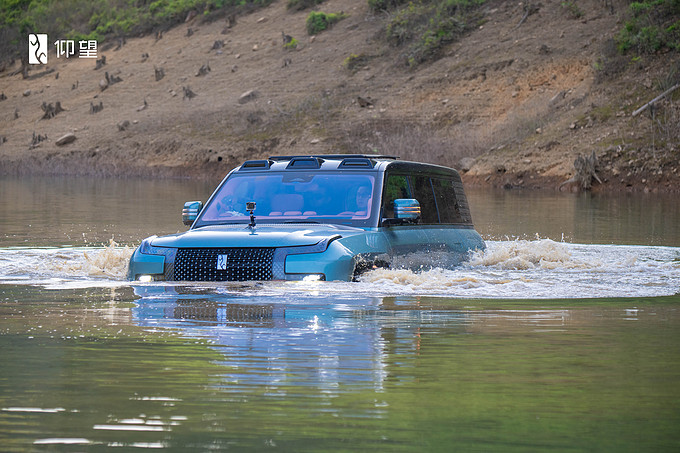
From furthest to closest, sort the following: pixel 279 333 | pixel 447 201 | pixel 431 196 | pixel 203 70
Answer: pixel 203 70
pixel 447 201
pixel 431 196
pixel 279 333

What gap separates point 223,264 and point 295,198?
5.22 ft

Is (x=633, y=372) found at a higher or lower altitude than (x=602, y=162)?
lower

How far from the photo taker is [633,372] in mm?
6742

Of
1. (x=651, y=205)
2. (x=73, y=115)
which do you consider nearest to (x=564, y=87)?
(x=651, y=205)

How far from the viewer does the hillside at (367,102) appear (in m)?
42.2

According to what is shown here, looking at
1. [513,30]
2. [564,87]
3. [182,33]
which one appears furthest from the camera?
[182,33]

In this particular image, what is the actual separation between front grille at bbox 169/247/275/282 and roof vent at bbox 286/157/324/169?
1.79 meters

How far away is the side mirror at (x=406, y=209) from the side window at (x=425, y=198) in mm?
852

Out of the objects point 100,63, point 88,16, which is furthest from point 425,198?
point 88,16

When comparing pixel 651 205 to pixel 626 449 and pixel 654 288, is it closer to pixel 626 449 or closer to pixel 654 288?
pixel 654 288

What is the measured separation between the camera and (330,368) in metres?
6.61

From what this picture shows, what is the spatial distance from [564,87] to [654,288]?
122 feet

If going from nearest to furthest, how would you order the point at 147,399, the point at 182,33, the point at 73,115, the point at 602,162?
the point at 147,399 → the point at 602,162 → the point at 73,115 → the point at 182,33

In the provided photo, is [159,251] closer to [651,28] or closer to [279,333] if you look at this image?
[279,333]
